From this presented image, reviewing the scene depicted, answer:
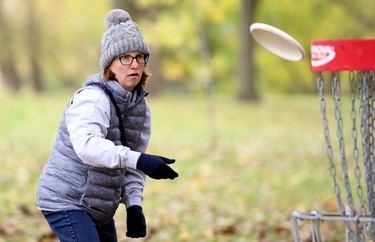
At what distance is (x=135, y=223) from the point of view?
4109 millimetres

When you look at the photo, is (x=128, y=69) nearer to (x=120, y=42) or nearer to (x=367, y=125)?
(x=120, y=42)

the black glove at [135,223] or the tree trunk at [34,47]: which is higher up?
the tree trunk at [34,47]

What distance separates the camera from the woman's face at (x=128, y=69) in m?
3.94

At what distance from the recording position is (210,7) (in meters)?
16.0

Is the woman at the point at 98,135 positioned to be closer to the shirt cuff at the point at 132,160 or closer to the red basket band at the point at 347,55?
the shirt cuff at the point at 132,160

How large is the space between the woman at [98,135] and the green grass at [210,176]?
11.1ft

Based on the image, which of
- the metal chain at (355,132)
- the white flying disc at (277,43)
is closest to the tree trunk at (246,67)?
the white flying disc at (277,43)

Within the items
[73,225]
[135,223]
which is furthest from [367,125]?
[73,225]

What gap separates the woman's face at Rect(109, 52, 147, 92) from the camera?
3936mm

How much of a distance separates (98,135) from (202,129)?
1414 centimetres

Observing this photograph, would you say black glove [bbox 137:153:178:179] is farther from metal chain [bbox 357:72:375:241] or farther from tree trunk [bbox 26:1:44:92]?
tree trunk [bbox 26:1:44:92]

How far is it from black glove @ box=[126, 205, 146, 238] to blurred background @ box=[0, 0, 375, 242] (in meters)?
3.32

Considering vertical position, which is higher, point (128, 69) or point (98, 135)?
point (128, 69)

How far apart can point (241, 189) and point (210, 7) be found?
6043 mm
